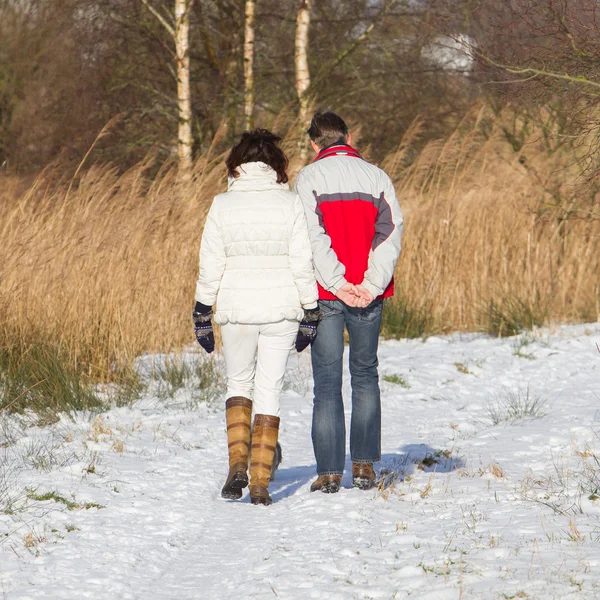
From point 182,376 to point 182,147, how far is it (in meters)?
9.75

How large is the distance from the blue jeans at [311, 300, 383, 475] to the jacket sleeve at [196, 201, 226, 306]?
59 cm

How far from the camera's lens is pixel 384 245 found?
Answer: 5.37m

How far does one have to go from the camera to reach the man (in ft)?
17.5

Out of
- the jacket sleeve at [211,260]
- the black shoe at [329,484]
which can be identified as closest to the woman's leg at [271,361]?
the jacket sleeve at [211,260]

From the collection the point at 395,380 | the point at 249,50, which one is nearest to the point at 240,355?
the point at 395,380

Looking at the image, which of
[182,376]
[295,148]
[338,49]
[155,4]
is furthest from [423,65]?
[182,376]

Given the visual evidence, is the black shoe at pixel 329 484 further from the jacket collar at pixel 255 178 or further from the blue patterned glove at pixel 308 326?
the jacket collar at pixel 255 178

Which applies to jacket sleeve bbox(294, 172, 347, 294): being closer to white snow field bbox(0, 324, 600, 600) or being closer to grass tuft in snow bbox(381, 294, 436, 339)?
white snow field bbox(0, 324, 600, 600)

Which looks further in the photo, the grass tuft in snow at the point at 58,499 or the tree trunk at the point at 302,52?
the tree trunk at the point at 302,52

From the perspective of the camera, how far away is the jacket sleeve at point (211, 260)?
5.18 m

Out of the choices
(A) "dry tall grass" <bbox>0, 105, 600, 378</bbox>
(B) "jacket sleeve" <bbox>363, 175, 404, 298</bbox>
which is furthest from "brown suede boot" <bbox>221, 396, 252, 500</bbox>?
(A) "dry tall grass" <bbox>0, 105, 600, 378</bbox>

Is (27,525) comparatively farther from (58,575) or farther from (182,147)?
(182,147)

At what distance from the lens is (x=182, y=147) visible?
17.6m

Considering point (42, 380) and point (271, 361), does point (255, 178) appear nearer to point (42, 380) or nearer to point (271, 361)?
point (271, 361)
